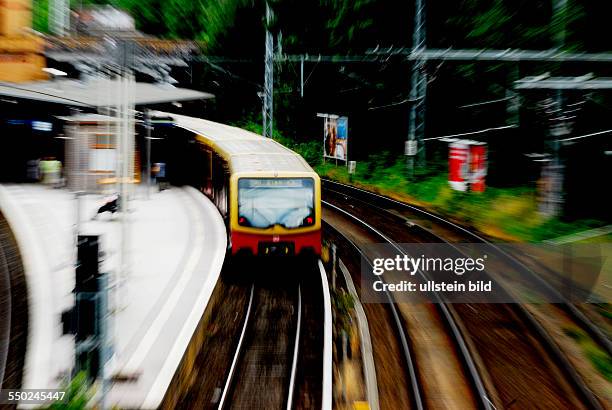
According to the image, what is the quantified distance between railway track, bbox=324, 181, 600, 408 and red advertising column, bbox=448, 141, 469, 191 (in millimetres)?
Answer: 9035

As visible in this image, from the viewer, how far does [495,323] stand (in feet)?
34.9

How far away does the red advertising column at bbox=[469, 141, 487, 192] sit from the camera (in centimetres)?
1953

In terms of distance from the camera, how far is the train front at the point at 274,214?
11758 millimetres

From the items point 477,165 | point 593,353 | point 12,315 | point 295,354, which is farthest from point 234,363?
point 477,165

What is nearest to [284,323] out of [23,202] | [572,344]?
[572,344]

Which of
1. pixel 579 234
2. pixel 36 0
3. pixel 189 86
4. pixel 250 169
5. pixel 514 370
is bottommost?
pixel 514 370

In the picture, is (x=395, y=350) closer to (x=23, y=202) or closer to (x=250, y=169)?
(x=250, y=169)

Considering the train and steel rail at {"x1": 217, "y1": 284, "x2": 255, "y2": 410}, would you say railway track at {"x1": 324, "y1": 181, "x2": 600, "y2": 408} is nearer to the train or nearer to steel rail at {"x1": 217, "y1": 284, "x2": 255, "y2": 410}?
the train

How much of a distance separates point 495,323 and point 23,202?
1372cm

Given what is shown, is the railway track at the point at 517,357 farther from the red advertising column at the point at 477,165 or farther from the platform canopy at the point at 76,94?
the red advertising column at the point at 477,165

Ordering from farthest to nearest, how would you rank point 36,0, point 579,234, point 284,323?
point 36,0 → point 579,234 → point 284,323

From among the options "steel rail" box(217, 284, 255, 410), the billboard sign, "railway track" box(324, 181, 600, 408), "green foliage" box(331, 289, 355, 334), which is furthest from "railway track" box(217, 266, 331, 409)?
the billboard sign

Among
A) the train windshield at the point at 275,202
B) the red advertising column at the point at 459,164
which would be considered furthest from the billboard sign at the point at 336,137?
the train windshield at the point at 275,202

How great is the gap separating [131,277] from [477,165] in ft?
40.9
